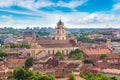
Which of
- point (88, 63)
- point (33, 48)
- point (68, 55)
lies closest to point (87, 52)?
point (68, 55)

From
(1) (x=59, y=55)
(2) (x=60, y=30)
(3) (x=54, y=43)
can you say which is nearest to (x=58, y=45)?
(3) (x=54, y=43)

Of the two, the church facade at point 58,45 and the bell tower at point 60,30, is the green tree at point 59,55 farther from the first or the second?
the bell tower at point 60,30

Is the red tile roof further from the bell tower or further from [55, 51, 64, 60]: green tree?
[55, 51, 64, 60]: green tree

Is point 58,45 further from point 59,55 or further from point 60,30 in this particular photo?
point 59,55

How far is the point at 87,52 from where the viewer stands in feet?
166

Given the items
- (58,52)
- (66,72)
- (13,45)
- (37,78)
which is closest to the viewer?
(37,78)

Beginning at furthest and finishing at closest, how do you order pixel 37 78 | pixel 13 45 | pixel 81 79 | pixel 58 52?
pixel 13 45, pixel 58 52, pixel 81 79, pixel 37 78

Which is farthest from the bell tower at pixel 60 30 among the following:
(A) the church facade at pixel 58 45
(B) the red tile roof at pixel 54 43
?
(B) the red tile roof at pixel 54 43

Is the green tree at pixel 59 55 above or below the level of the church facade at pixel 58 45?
below

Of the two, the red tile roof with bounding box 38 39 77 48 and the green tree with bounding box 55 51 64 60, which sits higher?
the red tile roof with bounding box 38 39 77 48

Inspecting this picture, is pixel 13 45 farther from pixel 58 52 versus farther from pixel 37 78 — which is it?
pixel 37 78

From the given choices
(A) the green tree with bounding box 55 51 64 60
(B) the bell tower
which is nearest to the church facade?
(B) the bell tower

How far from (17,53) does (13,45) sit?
12.8 meters

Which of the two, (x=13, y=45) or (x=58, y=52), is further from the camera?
(x=13, y=45)
